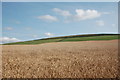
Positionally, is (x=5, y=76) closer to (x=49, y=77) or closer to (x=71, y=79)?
(x=49, y=77)

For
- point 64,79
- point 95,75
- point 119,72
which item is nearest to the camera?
point 64,79

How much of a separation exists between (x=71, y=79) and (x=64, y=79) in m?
0.26

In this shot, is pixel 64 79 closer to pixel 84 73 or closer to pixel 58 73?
pixel 58 73

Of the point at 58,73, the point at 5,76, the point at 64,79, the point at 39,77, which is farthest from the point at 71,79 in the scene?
the point at 5,76

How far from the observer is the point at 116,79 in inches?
186

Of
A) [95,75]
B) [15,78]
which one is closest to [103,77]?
[95,75]

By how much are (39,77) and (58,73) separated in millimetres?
799

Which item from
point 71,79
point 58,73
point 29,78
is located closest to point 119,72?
point 71,79

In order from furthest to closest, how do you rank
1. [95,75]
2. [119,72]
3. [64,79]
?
1. [119,72]
2. [95,75]
3. [64,79]

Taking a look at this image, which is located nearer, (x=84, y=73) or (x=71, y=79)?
(x=71, y=79)

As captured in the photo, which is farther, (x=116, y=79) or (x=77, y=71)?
(x=77, y=71)

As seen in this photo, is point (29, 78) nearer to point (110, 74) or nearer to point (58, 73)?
point (58, 73)

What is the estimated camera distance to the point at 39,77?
4.80 meters

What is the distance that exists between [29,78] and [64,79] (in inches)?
52.1
